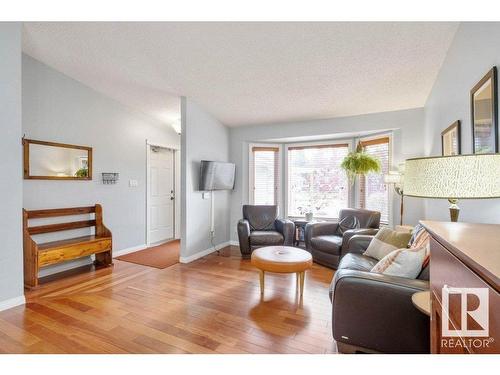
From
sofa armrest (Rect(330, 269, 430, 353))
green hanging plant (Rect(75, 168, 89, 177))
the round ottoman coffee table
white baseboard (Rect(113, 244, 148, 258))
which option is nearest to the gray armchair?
the round ottoman coffee table

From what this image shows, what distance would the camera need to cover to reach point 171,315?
88.9 inches

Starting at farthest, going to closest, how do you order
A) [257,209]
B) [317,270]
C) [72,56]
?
1. [257,209]
2. [317,270]
3. [72,56]

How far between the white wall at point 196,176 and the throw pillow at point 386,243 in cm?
251

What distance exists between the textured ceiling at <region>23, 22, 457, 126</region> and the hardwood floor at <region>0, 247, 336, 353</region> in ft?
8.18

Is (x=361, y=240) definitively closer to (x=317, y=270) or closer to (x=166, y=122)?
(x=317, y=270)

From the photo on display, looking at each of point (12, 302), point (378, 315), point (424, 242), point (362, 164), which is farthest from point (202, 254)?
point (424, 242)

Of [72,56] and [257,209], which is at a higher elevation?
[72,56]

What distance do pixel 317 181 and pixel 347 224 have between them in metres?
1.13

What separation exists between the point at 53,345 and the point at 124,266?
1.86m

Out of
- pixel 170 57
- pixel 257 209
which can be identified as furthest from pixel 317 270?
pixel 170 57

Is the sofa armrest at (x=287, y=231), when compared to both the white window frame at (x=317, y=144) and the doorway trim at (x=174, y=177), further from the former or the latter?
the doorway trim at (x=174, y=177)

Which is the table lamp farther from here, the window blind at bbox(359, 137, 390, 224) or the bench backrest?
the bench backrest

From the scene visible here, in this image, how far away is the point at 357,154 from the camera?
3883 mm

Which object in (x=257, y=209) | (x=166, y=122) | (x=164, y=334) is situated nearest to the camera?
(x=164, y=334)
